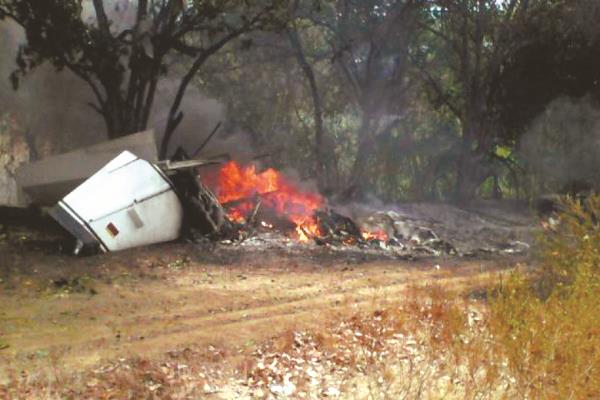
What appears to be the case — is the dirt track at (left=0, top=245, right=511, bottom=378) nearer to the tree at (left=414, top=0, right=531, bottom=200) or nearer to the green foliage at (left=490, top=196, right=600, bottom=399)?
the green foliage at (left=490, top=196, right=600, bottom=399)

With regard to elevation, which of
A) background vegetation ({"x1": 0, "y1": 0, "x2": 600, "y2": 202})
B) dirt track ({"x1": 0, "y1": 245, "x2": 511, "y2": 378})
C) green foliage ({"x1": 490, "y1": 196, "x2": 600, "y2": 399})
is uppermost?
background vegetation ({"x1": 0, "y1": 0, "x2": 600, "y2": 202})

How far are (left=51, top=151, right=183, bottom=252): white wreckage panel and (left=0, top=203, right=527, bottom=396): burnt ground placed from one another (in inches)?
14.4

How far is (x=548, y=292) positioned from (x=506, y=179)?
22.0m

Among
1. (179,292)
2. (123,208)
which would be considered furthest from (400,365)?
(123,208)

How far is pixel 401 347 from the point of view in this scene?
6910 millimetres

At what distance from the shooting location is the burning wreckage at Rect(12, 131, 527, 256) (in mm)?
12039

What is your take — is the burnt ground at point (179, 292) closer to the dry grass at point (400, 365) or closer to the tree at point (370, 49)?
the dry grass at point (400, 365)

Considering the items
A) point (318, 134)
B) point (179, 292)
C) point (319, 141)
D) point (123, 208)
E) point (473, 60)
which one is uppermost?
point (473, 60)

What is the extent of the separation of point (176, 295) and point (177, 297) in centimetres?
12

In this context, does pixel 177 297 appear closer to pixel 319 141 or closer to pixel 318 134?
pixel 318 134

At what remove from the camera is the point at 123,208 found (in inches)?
484

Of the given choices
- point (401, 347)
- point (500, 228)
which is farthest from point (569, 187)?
point (401, 347)

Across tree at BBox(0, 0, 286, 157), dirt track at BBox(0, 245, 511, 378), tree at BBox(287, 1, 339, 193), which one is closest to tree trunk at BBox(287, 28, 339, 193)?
tree at BBox(287, 1, 339, 193)

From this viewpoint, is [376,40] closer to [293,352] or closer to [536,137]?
[536,137]
